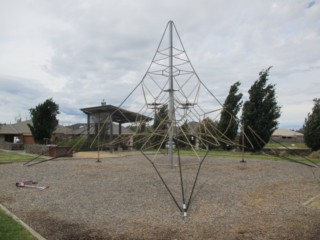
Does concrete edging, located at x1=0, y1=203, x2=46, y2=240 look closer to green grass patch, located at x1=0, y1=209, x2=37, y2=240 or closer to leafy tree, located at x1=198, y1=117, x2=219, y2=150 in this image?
green grass patch, located at x1=0, y1=209, x2=37, y2=240

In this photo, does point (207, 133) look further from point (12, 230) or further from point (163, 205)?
point (12, 230)

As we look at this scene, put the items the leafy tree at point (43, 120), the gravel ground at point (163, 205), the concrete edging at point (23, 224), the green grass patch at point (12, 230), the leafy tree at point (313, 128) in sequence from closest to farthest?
the green grass patch at point (12, 230)
the concrete edging at point (23, 224)
the gravel ground at point (163, 205)
the leafy tree at point (313, 128)
the leafy tree at point (43, 120)

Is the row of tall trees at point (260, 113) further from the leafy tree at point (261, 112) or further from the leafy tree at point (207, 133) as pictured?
the leafy tree at point (207, 133)

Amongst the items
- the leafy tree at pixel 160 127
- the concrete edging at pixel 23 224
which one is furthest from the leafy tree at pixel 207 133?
the concrete edging at pixel 23 224

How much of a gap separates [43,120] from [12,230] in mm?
31092

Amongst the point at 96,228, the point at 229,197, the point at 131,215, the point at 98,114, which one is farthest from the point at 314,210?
the point at 98,114

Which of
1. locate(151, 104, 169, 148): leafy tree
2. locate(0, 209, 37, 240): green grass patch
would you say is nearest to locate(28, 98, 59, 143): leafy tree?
locate(151, 104, 169, 148): leafy tree

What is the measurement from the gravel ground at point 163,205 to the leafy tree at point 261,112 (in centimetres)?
1268

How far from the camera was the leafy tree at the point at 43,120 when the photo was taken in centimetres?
3528

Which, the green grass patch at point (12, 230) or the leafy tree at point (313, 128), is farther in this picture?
the leafy tree at point (313, 128)

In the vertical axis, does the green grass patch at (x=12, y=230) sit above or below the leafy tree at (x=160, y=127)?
below

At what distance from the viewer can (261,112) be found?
2628 cm

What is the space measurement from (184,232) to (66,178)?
7.35 meters

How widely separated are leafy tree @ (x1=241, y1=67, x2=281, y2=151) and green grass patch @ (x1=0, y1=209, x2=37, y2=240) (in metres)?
21.4
